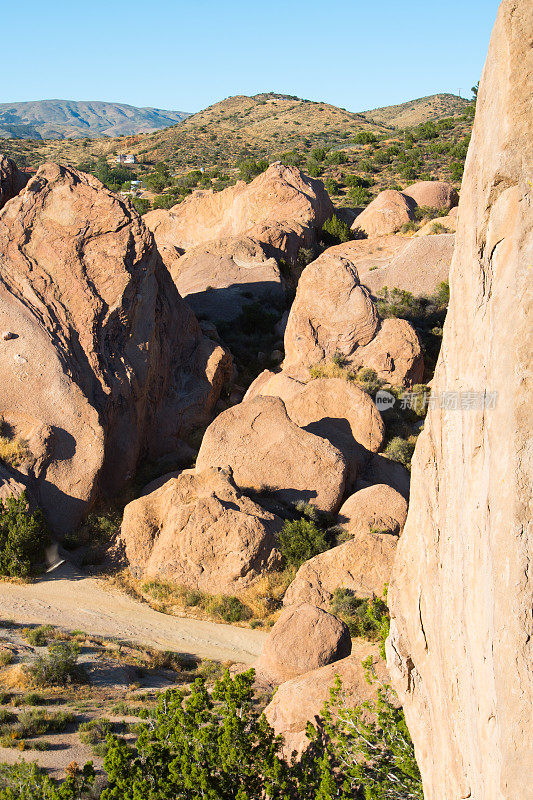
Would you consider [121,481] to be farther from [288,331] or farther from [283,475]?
[288,331]

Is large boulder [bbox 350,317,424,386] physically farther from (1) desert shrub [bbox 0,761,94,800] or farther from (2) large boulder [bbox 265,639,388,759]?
(1) desert shrub [bbox 0,761,94,800]

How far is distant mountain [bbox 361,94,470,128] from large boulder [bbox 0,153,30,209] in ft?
237

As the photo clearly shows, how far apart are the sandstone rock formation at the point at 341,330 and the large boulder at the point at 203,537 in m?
8.40

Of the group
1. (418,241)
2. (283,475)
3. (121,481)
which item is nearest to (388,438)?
(283,475)

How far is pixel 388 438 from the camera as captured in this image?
20.0m

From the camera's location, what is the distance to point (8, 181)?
2123 centimetres

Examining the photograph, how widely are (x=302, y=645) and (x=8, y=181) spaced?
685 inches

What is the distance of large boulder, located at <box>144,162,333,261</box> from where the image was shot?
34.5 meters

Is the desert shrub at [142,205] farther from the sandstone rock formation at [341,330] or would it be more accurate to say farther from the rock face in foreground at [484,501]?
the rock face in foreground at [484,501]

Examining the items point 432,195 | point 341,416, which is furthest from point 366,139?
point 341,416

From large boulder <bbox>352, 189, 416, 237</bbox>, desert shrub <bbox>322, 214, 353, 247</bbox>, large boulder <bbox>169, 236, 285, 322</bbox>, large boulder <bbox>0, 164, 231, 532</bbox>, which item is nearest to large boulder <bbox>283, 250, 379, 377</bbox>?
large boulder <bbox>0, 164, 231, 532</bbox>

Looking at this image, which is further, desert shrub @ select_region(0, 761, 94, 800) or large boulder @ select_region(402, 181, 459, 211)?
large boulder @ select_region(402, 181, 459, 211)

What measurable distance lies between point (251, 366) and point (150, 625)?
14.9 metres

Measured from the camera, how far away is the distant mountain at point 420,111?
90000 mm
